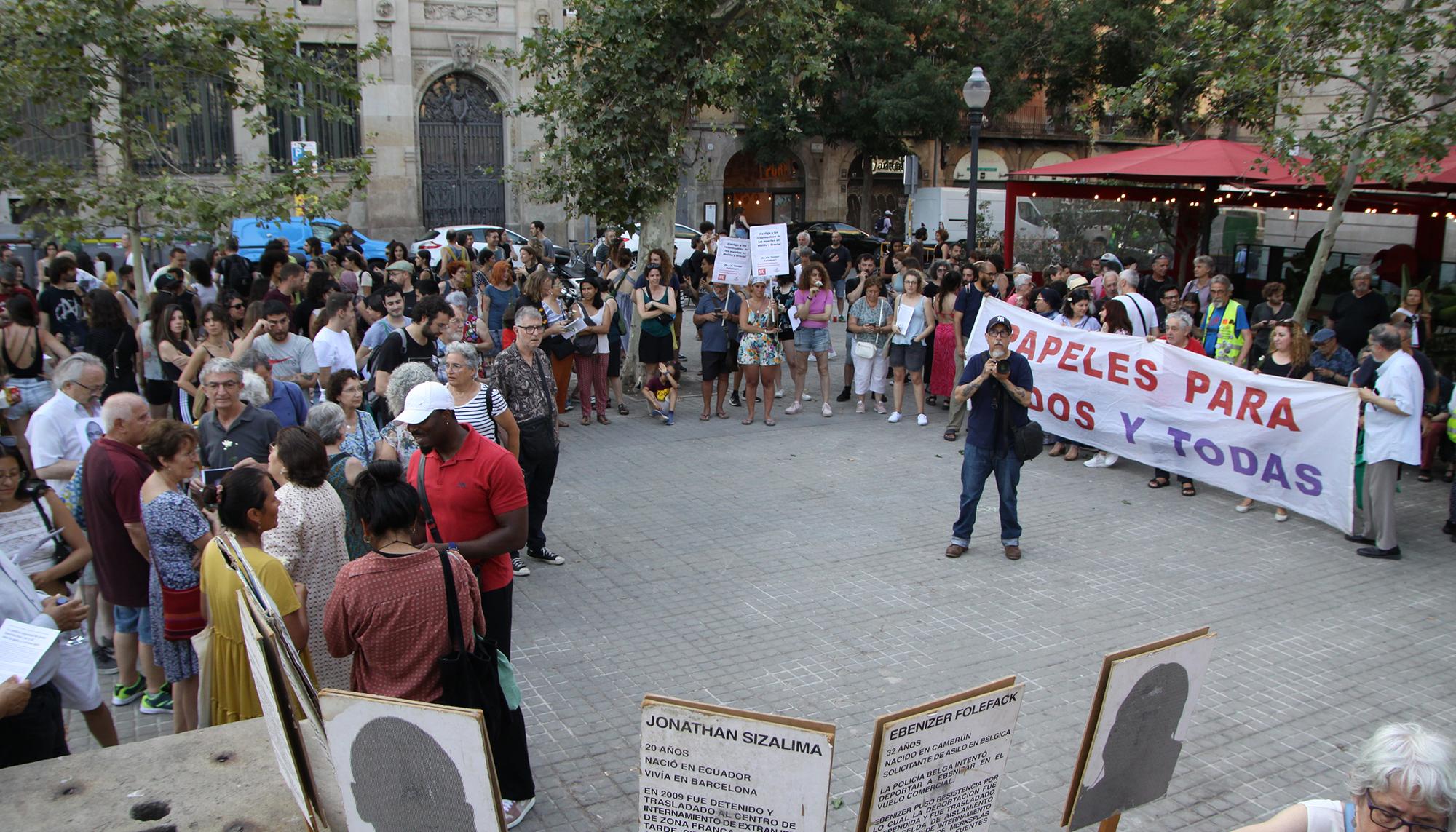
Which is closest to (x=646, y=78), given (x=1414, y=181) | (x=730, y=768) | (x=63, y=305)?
(x=63, y=305)

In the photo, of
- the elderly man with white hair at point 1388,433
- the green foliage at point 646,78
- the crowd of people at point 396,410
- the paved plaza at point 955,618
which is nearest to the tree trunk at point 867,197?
the crowd of people at point 396,410

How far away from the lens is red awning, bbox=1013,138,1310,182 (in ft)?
49.9

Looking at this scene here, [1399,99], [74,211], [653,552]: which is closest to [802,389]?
[653,552]

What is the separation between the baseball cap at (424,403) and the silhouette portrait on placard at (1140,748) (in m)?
3.21

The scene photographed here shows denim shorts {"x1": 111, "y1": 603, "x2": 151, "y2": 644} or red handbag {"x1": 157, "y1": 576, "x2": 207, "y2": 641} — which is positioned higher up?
red handbag {"x1": 157, "y1": 576, "x2": 207, "y2": 641}

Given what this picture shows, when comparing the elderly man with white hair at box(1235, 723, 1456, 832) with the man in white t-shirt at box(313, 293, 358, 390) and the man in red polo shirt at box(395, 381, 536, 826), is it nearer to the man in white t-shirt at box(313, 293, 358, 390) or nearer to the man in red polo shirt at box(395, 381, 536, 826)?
the man in red polo shirt at box(395, 381, 536, 826)

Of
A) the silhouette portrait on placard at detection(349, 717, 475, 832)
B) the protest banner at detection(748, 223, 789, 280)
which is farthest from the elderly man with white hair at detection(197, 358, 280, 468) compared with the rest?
the protest banner at detection(748, 223, 789, 280)

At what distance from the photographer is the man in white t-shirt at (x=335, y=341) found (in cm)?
918

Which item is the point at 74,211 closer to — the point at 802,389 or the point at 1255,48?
the point at 802,389

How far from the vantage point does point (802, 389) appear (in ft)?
46.6

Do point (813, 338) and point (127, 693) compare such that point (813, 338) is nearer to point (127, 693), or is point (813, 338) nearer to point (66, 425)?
point (66, 425)

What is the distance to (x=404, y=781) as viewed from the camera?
3.47 meters

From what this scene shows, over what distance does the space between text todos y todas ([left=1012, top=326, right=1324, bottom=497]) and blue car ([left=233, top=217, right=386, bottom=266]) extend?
40.7 ft

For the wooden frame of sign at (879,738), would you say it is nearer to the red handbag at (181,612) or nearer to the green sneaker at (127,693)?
the red handbag at (181,612)
